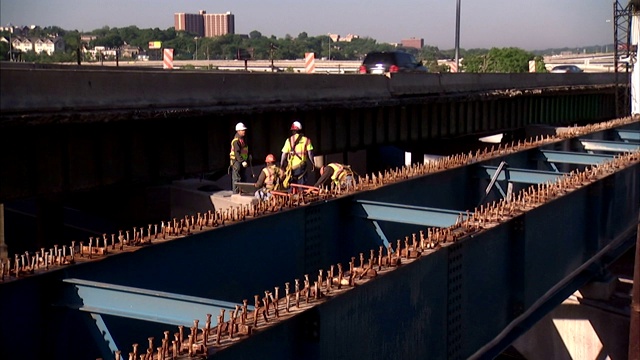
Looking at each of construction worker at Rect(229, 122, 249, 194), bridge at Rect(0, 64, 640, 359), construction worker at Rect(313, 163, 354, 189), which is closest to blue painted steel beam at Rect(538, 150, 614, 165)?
bridge at Rect(0, 64, 640, 359)

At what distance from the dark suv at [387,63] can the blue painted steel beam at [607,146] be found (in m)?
17.2

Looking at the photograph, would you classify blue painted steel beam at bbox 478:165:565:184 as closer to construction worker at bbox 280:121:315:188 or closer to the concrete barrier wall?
construction worker at bbox 280:121:315:188

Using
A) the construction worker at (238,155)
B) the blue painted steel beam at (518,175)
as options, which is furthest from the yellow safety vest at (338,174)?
the construction worker at (238,155)

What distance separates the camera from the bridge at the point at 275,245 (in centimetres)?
605

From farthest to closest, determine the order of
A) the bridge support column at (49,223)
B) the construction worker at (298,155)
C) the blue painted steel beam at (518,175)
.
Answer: the bridge support column at (49,223)
the construction worker at (298,155)
the blue painted steel beam at (518,175)

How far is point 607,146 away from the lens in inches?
661

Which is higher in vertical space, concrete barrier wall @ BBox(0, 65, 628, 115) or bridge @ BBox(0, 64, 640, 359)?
concrete barrier wall @ BBox(0, 65, 628, 115)

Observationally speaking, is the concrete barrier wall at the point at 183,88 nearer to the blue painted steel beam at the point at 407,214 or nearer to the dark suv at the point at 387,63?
the blue painted steel beam at the point at 407,214

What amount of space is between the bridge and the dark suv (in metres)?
15.9

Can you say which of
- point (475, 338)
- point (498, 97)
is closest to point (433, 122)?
point (498, 97)

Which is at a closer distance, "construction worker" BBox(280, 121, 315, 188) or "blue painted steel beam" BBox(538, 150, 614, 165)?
"construction worker" BBox(280, 121, 315, 188)

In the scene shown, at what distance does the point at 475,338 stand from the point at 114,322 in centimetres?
349

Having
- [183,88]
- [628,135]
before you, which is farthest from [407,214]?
[628,135]

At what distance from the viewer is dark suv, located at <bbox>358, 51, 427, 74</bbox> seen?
3453cm
